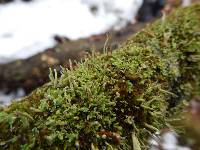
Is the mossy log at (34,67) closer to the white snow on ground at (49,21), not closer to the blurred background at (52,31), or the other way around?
the blurred background at (52,31)

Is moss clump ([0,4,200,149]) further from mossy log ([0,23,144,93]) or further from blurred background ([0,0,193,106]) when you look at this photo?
mossy log ([0,23,144,93])

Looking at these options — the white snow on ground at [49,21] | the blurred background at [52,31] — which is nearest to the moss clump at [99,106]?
the blurred background at [52,31]

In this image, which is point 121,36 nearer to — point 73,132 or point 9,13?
point 9,13

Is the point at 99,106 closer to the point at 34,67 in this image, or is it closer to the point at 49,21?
the point at 34,67

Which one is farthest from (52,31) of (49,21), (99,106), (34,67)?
(99,106)

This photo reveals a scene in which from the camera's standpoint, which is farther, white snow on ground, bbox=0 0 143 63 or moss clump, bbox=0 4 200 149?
white snow on ground, bbox=0 0 143 63

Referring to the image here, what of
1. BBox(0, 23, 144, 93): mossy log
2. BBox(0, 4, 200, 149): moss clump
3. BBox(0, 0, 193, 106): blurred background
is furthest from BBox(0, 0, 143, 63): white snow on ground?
BBox(0, 4, 200, 149): moss clump

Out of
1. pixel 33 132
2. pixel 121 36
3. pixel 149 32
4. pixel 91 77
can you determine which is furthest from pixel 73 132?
pixel 121 36
